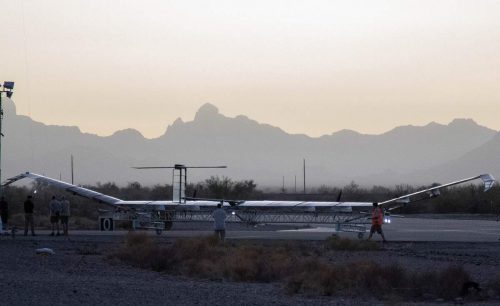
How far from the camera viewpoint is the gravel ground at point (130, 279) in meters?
19.6

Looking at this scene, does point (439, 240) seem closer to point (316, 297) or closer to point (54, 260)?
point (54, 260)

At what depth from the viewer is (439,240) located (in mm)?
41000

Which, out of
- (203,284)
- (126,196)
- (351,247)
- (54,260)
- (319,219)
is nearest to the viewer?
(203,284)

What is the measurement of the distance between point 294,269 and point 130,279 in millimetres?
4310

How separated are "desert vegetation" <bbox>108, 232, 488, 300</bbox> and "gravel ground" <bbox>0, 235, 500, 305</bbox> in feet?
2.37

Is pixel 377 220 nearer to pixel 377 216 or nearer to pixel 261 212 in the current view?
pixel 377 216

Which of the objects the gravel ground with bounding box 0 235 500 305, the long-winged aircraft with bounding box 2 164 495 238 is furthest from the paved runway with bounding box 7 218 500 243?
the gravel ground with bounding box 0 235 500 305

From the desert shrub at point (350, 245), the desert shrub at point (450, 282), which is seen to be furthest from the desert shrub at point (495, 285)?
the desert shrub at point (350, 245)

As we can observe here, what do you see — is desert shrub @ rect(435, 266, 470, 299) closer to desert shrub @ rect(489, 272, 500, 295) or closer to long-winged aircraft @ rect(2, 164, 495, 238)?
desert shrub @ rect(489, 272, 500, 295)

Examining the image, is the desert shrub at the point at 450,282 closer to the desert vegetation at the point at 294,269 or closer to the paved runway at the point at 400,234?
the desert vegetation at the point at 294,269

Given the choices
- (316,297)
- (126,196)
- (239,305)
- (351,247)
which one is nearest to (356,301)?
(316,297)

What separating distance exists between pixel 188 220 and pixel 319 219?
5.88 m

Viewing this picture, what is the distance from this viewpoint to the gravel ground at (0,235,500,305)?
19.6 m

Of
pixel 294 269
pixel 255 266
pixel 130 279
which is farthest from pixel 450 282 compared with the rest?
pixel 130 279
